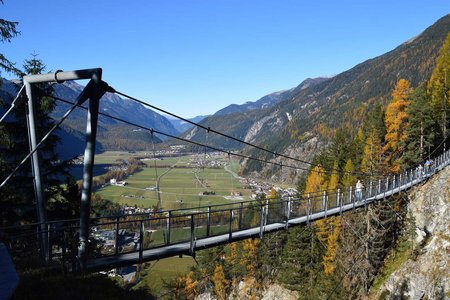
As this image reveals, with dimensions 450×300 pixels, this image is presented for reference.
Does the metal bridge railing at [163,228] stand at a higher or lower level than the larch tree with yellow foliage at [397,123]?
lower

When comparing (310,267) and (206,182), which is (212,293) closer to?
(310,267)

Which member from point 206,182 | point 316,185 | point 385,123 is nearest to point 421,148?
point 385,123

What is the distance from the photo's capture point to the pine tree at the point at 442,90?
44188mm

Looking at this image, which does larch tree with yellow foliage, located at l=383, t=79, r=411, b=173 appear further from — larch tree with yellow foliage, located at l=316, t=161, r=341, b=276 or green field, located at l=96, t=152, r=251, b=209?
green field, located at l=96, t=152, r=251, b=209

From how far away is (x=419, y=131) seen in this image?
3734 cm

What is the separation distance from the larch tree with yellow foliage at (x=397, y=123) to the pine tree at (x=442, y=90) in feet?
15.0

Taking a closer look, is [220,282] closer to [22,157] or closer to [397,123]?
[397,123]

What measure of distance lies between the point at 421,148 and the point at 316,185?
39.8 ft

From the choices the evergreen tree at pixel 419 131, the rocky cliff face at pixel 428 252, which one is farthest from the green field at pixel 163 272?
the rocky cliff face at pixel 428 252

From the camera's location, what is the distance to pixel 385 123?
44.6 metres

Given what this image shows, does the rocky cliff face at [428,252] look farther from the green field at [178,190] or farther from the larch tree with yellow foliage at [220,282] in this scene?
the green field at [178,190]

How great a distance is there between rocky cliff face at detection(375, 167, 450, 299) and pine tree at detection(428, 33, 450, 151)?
1471cm

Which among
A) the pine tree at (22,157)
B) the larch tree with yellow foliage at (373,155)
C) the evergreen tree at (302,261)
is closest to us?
the pine tree at (22,157)

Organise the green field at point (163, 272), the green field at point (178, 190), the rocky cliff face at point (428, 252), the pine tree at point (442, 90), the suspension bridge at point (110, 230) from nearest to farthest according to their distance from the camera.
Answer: the suspension bridge at point (110, 230), the rocky cliff face at point (428, 252), the pine tree at point (442, 90), the green field at point (163, 272), the green field at point (178, 190)
